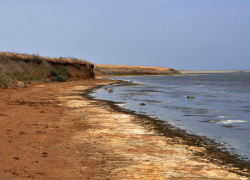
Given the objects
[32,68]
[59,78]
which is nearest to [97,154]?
[32,68]

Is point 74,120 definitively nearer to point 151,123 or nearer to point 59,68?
point 151,123

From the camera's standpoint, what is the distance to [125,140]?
8266mm

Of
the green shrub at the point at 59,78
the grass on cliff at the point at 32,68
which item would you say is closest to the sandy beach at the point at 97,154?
the grass on cliff at the point at 32,68

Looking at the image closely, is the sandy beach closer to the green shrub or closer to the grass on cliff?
the grass on cliff

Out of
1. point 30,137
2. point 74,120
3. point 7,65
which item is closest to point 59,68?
point 7,65

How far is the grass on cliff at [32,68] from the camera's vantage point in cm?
3519

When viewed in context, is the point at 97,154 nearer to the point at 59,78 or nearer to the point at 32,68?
Answer: the point at 32,68

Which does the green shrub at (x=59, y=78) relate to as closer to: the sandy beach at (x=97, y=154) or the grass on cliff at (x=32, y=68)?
the grass on cliff at (x=32, y=68)

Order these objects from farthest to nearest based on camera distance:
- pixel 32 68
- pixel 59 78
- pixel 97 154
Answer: pixel 59 78, pixel 32 68, pixel 97 154

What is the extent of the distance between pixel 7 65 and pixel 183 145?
32512 mm

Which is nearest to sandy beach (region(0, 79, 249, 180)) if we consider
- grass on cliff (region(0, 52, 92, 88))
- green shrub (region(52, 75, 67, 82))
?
grass on cliff (region(0, 52, 92, 88))

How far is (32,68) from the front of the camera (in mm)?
41250

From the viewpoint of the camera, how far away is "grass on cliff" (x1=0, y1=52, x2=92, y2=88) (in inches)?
1385

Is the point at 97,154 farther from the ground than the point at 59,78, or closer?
closer
